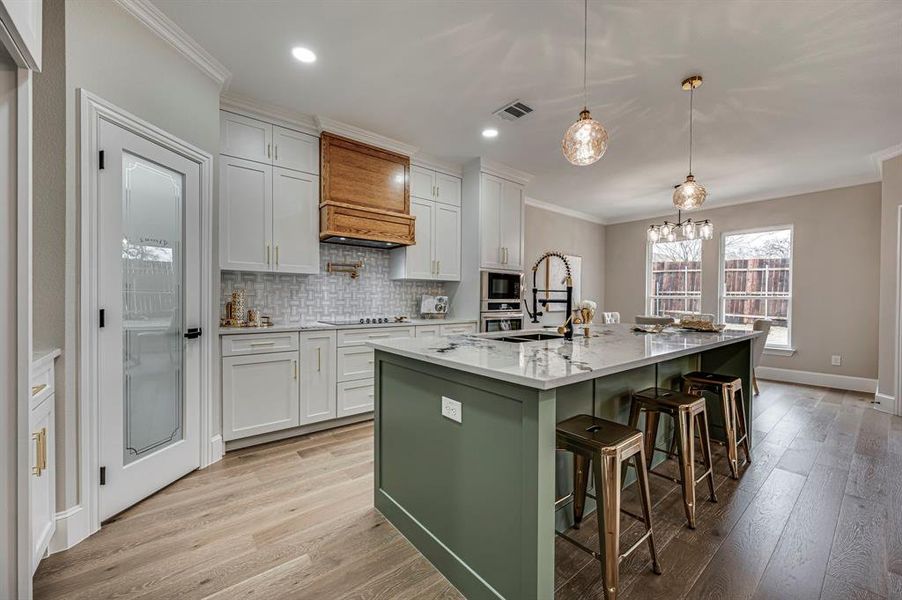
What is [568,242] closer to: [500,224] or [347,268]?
[500,224]

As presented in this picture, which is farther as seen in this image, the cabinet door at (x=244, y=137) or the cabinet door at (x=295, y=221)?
the cabinet door at (x=295, y=221)

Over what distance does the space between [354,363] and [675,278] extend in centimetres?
598

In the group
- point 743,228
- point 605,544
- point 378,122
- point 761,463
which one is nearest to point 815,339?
point 743,228

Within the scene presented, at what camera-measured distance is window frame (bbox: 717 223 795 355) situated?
536 cm

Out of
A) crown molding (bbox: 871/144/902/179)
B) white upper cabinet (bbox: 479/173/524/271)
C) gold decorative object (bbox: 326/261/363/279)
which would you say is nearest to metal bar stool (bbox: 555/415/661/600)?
gold decorative object (bbox: 326/261/363/279)

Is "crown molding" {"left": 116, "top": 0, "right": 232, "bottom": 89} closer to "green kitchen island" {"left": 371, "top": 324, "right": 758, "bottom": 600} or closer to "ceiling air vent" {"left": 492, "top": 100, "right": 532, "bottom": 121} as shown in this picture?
"ceiling air vent" {"left": 492, "top": 100, "right": 532, "bottom": 121}

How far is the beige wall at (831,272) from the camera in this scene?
4.75 meters

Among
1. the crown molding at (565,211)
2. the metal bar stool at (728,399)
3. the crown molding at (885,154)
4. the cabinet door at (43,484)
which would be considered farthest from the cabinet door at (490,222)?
the crown molding at (885,154)

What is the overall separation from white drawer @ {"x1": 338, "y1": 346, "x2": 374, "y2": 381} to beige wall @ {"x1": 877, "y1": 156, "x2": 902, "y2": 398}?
5.43 metres

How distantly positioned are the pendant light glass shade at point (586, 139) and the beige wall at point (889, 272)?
4.16 meters

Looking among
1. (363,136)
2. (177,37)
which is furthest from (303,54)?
(363,136)

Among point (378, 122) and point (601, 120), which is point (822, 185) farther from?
point (378, 122)

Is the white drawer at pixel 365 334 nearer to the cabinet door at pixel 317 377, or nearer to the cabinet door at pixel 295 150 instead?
the cabinet door at pixel 317 377

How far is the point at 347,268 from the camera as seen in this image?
3.94 m
